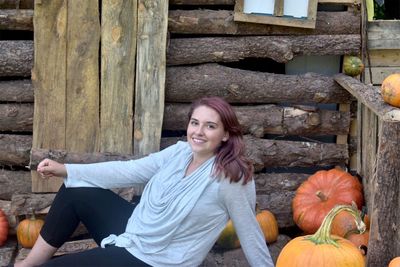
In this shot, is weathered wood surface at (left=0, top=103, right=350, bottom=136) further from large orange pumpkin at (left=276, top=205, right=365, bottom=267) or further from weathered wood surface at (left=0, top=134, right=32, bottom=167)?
large orange pumpkin at (left=276, top=205, right=365, bottom=267)

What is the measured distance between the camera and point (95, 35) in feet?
15.4

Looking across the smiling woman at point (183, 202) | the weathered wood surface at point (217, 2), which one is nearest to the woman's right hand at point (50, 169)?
the smiling woman at point (183, 202)

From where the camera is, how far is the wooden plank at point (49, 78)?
465 cm

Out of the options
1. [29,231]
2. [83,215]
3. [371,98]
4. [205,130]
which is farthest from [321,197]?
[29,231]

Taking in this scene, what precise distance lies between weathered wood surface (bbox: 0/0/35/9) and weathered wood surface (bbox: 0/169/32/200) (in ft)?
4.01

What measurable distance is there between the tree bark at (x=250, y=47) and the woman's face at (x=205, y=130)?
1502 mm

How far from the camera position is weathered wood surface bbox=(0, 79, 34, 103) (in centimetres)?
483

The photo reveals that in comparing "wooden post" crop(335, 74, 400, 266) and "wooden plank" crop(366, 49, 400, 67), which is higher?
"wooden plank" crop(366, 49, 400, 67)

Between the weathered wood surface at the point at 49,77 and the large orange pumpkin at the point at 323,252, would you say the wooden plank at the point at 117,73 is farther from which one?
the large orange pumpkin at the point at 323,252

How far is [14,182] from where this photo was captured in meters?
4.92

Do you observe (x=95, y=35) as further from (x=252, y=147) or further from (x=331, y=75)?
(x=331, y=75)

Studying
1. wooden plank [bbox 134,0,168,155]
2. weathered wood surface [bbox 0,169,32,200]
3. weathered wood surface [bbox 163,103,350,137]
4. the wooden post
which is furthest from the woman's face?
weathered wood surface [bbox 0,169,32,200]

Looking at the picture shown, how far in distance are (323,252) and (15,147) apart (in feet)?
8.35

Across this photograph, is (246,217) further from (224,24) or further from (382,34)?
(382,34)
